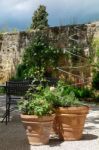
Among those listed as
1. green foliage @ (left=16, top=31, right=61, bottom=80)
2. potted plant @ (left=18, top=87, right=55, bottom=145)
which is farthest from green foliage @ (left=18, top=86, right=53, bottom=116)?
green foliage @ (left=16, top=31, right=61, bottom=80)

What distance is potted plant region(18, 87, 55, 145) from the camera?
5.88 metres

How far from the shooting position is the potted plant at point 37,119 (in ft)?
19.3

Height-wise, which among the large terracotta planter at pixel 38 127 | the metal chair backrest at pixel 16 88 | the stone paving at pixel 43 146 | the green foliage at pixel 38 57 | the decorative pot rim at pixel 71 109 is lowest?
the stone paving at pixel 43 146

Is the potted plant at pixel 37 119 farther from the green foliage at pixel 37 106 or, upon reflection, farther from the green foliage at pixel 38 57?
the green foliage at pixel 38 57

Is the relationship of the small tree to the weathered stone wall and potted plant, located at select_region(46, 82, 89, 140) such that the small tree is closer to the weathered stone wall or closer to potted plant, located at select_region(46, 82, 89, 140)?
the weathered stone wall

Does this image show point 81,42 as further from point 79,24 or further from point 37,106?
point 37,106

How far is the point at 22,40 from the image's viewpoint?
14531 mm

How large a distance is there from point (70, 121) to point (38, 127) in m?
0.50

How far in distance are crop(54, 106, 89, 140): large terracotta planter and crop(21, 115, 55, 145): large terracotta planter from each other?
199 millimetres

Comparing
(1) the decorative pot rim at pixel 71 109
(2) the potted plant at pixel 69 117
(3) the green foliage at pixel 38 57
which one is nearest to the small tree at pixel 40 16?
(3) the green foliage at pixel 38 57

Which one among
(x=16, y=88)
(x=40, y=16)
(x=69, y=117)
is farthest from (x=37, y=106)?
(x=40, y=16)

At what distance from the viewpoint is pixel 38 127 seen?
19.3 ft

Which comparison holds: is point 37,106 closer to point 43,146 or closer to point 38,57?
point 43,146

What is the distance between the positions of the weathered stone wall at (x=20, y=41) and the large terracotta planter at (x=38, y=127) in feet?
24.0
